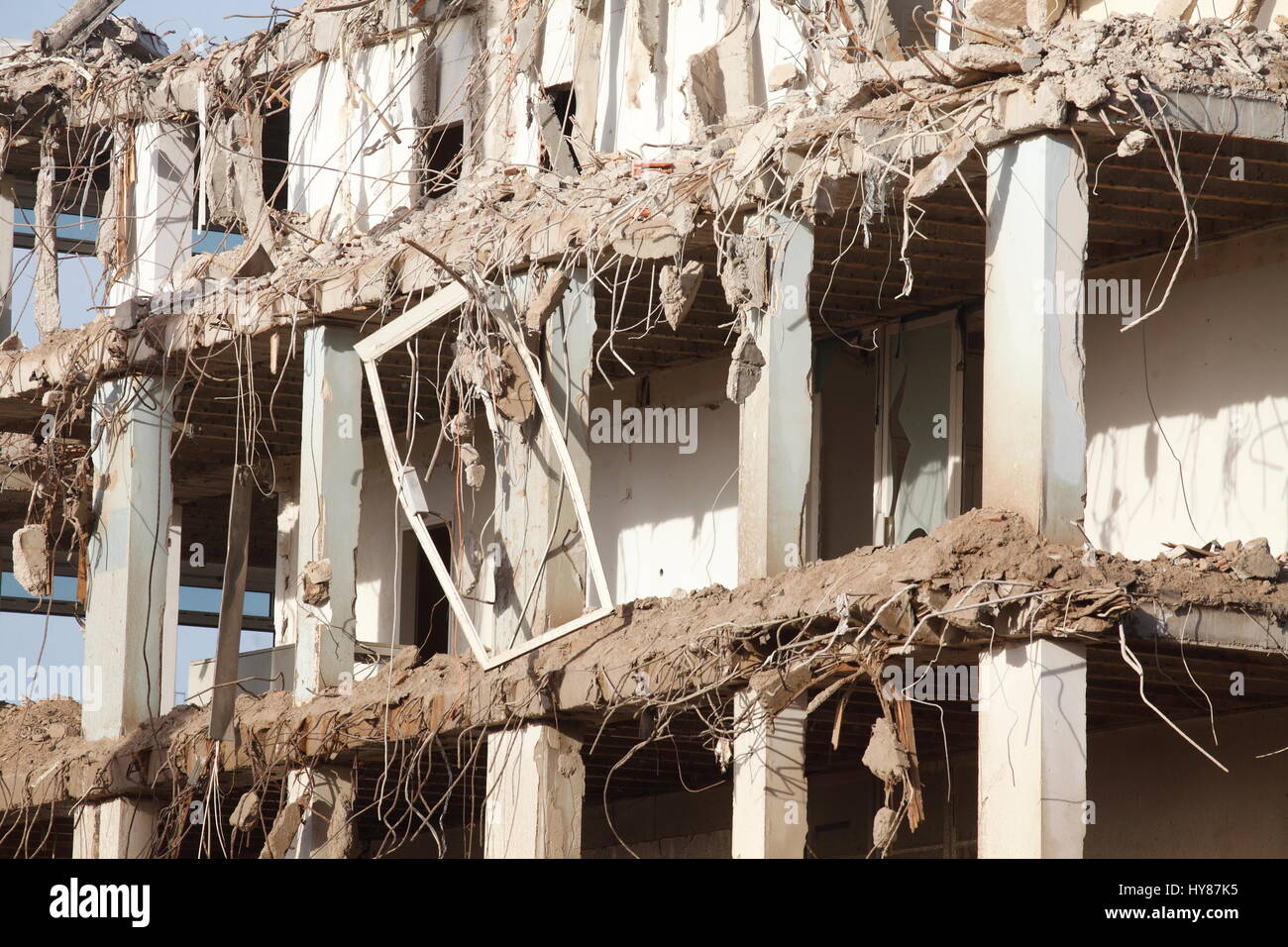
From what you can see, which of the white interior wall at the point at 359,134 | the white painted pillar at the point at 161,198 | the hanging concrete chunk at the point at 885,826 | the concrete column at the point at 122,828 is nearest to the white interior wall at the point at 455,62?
the white interior wall at the point at 359,134

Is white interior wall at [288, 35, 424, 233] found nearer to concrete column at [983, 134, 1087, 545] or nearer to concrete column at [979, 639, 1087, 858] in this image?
concrete column at [983, 134, 1087, 545]

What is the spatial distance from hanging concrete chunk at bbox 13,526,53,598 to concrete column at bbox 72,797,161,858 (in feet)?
6.25

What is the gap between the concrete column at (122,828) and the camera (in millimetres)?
15047

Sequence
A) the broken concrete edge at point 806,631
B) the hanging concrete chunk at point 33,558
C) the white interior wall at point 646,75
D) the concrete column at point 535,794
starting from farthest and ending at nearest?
the hanging concrete chunk at point 33,558 → the white interior wall at point 646,75 → the concrete column at point 535,794 → the broken concrete edge at point 806,631

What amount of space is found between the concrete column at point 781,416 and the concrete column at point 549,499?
1463mm

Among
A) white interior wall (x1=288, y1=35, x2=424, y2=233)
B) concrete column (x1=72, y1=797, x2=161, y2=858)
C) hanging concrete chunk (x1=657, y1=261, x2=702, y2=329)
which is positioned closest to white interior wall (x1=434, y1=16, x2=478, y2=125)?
white interior wall (x1=288, y1=35, x2=424, y2=233)

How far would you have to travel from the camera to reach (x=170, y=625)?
57.0 feet

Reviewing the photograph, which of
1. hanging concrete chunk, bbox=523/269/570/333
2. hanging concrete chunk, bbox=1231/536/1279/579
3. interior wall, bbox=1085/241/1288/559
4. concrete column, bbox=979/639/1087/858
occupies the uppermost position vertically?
hanging concrete chunk, bbox=523/269/570/333

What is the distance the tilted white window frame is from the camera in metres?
12.0

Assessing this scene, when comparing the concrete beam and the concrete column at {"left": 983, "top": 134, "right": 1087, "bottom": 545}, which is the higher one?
the concrete column at {"left": 983, "top": 134, "right": 1087, "bottom": 545}

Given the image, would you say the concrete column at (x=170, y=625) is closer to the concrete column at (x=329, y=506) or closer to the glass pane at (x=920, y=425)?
the concrete column at (x=329, y=506)

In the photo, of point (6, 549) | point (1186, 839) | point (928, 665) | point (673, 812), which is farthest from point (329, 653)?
point (6, 549)

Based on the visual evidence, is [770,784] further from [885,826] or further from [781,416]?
[781,416]
